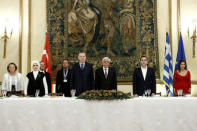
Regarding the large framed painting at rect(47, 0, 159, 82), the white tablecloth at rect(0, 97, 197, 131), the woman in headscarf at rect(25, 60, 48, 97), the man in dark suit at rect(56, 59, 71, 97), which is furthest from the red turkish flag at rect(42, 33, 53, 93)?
the white tablecloth at rect(0, 97, 197, 131)

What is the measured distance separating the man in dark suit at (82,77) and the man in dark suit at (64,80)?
40.2 inches

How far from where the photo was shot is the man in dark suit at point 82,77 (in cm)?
534

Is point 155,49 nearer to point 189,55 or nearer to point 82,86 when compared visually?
point 189,55

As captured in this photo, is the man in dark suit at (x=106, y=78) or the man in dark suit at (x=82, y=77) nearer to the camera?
the man in dark suit at (x=82, y=77)

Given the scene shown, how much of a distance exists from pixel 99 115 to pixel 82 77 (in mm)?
1599

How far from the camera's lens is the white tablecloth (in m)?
3.86

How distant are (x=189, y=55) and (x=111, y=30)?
2258 millimetres

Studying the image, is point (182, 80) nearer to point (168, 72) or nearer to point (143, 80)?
point (168, 72)

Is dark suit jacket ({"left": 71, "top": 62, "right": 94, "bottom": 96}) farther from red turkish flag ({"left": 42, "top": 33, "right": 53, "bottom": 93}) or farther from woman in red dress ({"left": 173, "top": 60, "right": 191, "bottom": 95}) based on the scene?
woman in red dress ({"left": 173, "top": 60, "right": 191, "bottom": 95})

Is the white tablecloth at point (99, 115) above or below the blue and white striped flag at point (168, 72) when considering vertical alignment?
below

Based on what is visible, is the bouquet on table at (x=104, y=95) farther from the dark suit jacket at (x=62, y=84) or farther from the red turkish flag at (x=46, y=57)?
the red turkish flag at (x=46, y=57)

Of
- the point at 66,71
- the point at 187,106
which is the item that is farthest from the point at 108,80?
the point at 187,106

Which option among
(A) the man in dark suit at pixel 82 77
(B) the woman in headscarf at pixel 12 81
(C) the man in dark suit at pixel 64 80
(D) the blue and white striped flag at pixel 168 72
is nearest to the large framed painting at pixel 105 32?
(D) the blue and white striped flag at pixel 168 72

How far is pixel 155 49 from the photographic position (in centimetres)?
688
